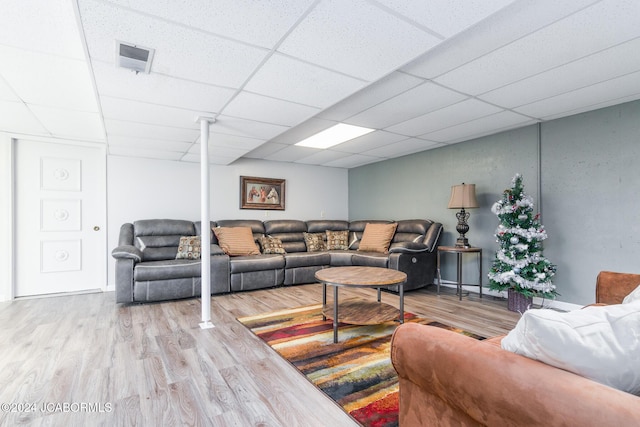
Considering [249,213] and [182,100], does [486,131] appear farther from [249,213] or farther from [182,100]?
[249,213]

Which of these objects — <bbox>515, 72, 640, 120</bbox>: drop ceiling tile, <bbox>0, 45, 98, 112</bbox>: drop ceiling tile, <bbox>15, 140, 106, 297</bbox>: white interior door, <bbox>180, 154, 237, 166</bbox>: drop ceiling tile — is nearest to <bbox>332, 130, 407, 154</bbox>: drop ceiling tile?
<bbox>515, 72, 640, 120</bbox>: drop ceiling tile

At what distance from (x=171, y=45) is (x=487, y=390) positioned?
2.18m

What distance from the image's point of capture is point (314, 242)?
5531 mm

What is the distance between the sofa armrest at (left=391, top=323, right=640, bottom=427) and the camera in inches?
29.3

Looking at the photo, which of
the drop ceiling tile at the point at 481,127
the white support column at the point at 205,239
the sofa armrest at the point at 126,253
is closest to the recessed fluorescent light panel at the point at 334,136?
the drop ceiling tile at the point at 481,127

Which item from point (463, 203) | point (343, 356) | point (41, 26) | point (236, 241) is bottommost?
point (343, 356)

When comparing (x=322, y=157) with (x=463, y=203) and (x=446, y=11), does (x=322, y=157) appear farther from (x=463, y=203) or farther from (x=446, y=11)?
(x=446, y=11)

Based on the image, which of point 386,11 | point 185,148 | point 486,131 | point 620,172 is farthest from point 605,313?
point 185,148

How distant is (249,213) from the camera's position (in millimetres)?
5633

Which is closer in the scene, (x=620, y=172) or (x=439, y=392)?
(x=439, y=392)

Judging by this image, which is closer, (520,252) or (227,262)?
(520,252)

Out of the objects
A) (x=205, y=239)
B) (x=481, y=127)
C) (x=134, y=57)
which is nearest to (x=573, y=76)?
(x=481, y=127)

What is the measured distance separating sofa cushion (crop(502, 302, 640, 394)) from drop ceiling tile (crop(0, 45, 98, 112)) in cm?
309

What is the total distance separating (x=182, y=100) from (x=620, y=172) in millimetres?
4161
